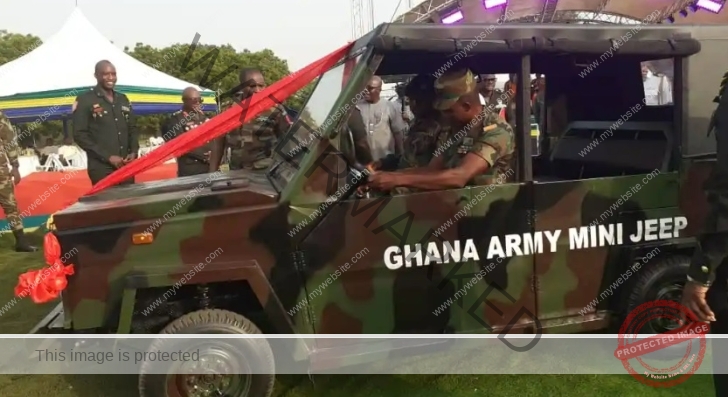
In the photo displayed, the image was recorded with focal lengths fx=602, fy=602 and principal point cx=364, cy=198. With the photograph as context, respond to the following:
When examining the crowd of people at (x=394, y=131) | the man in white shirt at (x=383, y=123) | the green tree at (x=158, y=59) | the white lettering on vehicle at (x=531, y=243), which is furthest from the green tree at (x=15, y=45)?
the white lettering on vehicle at (x=531, y=243)

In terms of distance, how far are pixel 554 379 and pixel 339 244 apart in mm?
1540

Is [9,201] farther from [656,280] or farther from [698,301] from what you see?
[698,301]

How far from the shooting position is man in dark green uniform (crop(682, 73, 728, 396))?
6.46 ft

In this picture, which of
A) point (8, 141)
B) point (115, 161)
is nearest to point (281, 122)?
point (115, 161)

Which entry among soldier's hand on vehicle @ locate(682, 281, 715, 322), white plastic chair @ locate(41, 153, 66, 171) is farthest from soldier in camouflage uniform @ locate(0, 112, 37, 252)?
white plastic chair @ locate(41, 153, 66, 171)

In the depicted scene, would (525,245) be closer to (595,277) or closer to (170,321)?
(595,277)

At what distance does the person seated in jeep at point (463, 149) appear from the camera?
306 cm

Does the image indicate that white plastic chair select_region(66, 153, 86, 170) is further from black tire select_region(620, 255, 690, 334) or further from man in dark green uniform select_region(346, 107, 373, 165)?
black tire select_region(620, 255, 690, 334)

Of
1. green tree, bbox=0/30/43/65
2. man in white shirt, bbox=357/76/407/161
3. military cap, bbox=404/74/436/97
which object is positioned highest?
green tree, bbox=0/30/43/65

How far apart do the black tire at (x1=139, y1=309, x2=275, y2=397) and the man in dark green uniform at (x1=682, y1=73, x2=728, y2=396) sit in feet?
6.14

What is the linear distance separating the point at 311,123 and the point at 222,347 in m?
1.28

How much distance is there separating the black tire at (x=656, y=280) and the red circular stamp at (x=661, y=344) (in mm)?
38

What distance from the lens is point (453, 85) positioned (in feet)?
10.8

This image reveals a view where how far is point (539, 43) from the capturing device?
297cm
